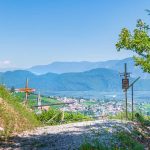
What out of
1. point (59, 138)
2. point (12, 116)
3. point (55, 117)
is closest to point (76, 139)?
point (59, 138)

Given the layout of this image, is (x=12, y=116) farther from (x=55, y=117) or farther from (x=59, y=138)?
(x=55, y=117)

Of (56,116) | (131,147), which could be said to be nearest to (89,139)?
(131,147)

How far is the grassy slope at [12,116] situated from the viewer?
2287 centimetres

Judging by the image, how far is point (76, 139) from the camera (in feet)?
65.5

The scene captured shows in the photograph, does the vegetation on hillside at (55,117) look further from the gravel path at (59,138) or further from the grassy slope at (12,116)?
the gravel path at (59,138)

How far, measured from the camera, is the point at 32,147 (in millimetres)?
18641

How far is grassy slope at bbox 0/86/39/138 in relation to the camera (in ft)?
75.0

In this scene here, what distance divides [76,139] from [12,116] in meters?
5.63

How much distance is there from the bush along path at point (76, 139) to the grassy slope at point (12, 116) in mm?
696

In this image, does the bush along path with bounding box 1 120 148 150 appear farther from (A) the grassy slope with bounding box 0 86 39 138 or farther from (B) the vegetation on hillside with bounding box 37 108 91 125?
(B) the vegetation on hillside with bounding box 37 108 91 125

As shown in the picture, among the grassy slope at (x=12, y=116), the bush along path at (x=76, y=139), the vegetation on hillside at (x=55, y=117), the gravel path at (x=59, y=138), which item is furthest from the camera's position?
the vegetation on hillside at (x=55, y=117)

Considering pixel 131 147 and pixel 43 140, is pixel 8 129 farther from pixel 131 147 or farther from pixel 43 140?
pixel 131 147

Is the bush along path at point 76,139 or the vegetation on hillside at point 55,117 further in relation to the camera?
the vegetation on hillside at point 55,117

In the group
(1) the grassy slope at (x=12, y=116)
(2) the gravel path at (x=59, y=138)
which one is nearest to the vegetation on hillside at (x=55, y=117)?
(1) the grassy slope at (x=12, y=116)
